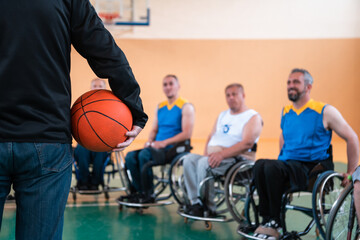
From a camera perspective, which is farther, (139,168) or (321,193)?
(139,168)

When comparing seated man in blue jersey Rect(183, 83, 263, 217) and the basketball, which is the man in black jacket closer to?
the basketball

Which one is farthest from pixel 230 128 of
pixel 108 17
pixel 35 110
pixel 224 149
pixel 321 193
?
pixel 108 17

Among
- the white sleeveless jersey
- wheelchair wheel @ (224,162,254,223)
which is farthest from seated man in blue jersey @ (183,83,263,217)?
wheelchair wheel @ (224,162,254,223)

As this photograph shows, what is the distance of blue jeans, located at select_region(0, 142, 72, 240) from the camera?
47.9 inches

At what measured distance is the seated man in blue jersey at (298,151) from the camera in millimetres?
2934

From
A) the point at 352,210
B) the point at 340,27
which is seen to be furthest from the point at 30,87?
the point at 340,27

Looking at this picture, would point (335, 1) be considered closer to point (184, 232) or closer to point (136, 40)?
point (136, 40)

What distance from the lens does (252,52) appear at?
10117mm

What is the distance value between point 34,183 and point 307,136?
231cm

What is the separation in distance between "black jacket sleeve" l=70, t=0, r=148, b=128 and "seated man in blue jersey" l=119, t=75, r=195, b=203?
101 inches

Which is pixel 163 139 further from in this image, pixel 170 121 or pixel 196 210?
pixel 196 210

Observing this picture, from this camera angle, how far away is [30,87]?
1.25 metres

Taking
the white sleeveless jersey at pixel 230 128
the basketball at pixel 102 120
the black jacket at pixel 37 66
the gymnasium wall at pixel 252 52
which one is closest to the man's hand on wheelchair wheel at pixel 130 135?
the basketball at pixel 102 120

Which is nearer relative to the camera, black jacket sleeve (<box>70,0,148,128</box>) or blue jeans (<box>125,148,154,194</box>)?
black jacket sleeve (<box>70,0,148,128</box>)
